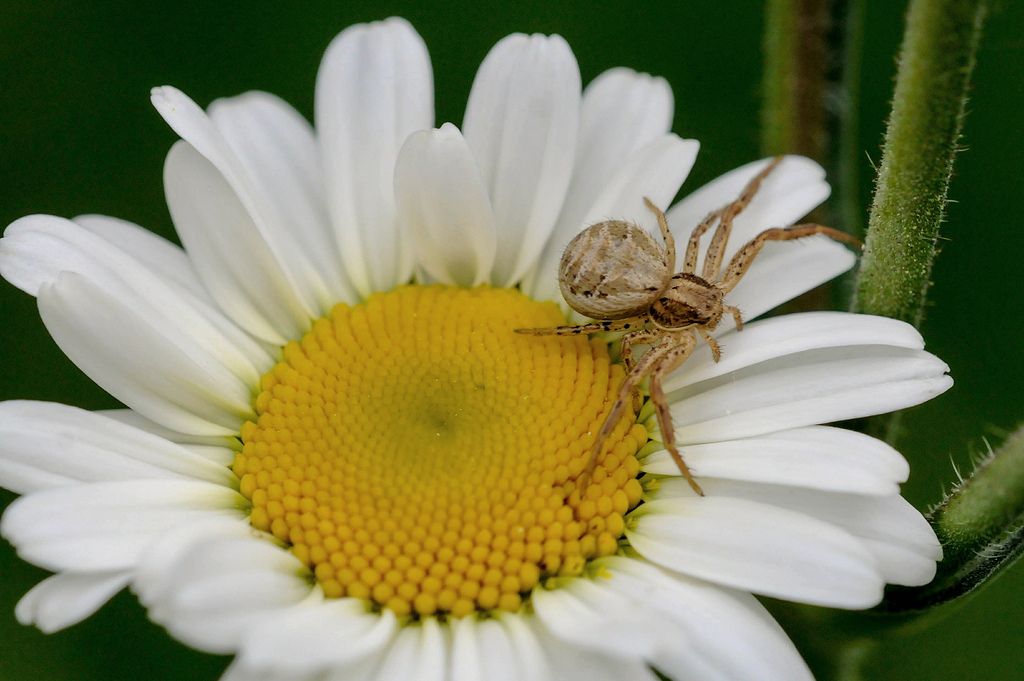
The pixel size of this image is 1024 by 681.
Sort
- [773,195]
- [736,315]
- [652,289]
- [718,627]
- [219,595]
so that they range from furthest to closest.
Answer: [652,289] → [773,195] → [736,315] → [718,627] → [219,595]

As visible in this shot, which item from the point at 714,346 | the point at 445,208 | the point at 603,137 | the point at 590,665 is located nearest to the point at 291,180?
the point at 445,208

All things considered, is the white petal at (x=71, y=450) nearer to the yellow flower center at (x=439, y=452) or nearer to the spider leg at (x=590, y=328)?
the yellow flower center at (x=439, y=452)

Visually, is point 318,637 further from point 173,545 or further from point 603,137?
point 603,137

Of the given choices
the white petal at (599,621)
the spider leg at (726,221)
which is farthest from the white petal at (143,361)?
the spider leg at (726,221)

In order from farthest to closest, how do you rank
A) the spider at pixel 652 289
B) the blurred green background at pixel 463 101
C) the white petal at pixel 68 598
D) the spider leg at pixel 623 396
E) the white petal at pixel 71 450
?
the blurred green background at pixel 463 101
the spider at pixel 652 289
the spider leg at pixel 623 396
the white petal at pixel 71 450
the white petal at pixel 68 598

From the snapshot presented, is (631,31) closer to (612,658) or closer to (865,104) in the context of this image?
(865,104)
